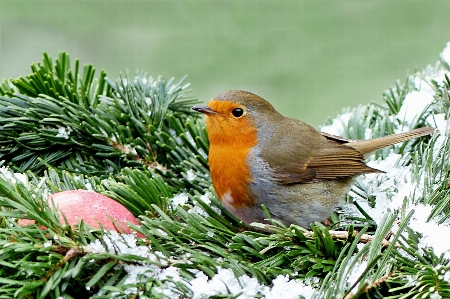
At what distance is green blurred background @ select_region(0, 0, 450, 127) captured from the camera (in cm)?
877

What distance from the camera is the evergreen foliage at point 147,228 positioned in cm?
151

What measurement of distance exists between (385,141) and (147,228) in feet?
3.90

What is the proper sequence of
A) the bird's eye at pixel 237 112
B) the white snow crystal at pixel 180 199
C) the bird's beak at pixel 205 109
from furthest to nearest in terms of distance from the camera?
the bird's eye at pixel 237 112, the bird's beak at pixel 205 109, the white snow crystal at pixel 180 199

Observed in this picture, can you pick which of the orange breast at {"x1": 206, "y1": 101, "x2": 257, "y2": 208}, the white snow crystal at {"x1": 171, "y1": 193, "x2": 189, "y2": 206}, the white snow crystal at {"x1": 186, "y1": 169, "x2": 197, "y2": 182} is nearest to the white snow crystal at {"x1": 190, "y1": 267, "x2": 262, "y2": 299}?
the white snow crystal at {"x1": 171, "y1": 193, "x2": 189, "y2": 206}

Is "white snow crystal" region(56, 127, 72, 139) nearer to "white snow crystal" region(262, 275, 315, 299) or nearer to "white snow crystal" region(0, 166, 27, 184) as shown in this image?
"white snow crystal" region(0, 166, 27, 184)

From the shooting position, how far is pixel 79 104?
254 cm

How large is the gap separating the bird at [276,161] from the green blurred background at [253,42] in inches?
189

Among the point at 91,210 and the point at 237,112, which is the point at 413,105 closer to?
the point at 237,112

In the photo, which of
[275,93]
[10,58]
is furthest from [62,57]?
[10,58]

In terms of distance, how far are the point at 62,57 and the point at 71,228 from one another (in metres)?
1.25

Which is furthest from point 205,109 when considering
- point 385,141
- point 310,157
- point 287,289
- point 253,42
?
point 253,42

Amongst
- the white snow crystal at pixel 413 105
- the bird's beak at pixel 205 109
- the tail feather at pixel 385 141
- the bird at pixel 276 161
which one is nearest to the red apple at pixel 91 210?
the bird at pixel 276 161

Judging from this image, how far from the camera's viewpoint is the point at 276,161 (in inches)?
113

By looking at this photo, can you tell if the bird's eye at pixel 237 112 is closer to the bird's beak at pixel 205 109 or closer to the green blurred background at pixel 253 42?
the bird's beak at pixel 205 109
